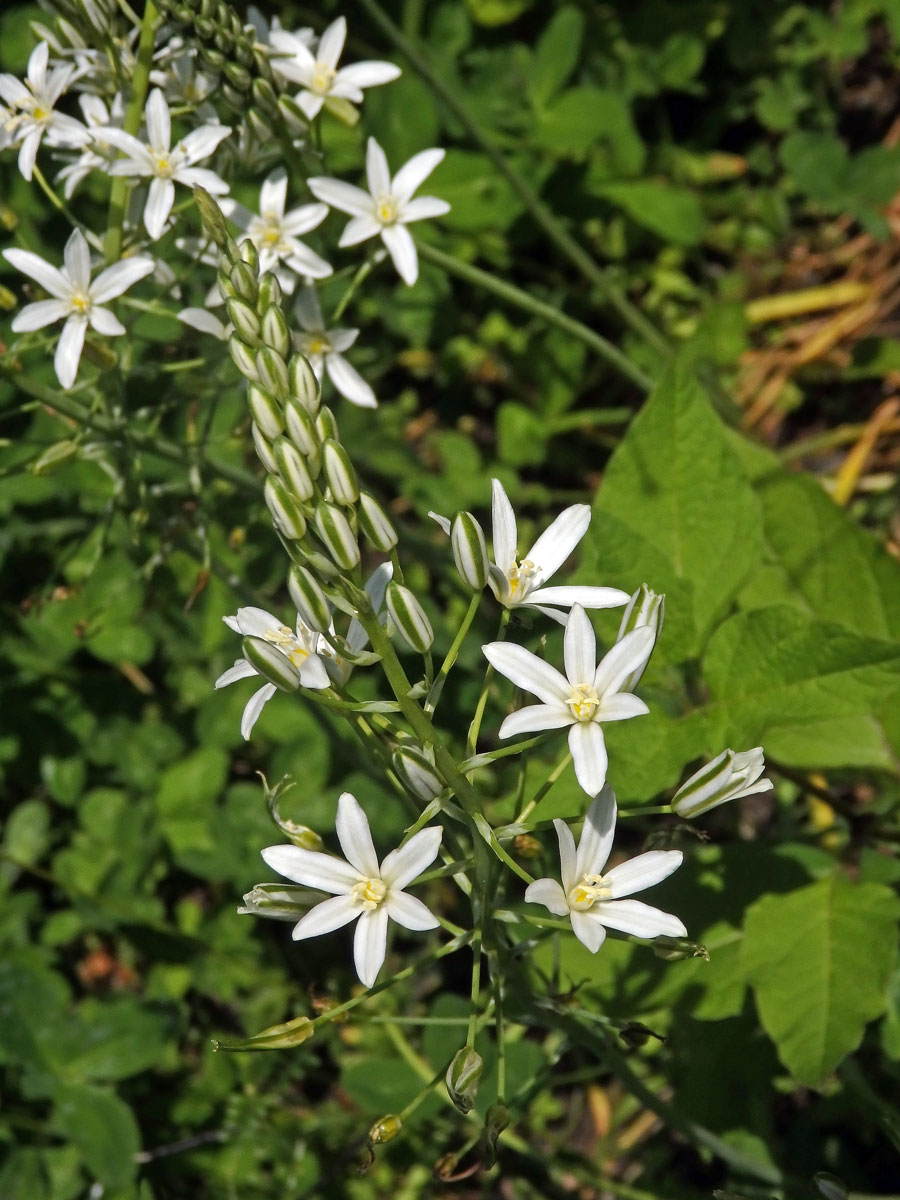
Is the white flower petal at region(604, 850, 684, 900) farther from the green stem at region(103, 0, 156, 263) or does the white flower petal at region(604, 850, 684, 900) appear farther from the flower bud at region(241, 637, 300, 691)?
the green stem at region(103, 0, 156, 263)

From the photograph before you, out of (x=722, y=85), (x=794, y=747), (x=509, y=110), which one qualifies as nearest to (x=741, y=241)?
(x=722, y=85)

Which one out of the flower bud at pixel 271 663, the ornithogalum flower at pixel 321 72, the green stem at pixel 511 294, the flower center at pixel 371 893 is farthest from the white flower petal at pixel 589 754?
the green stem at pixel 511 294

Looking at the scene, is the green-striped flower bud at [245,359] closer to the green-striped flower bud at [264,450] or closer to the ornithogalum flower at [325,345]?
the green-striped flower bud at [264,450]

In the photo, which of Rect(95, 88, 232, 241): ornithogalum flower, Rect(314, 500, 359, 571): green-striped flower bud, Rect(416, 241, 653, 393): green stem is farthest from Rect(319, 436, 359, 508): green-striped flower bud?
Rect(416, 241, 653, 393): green stem

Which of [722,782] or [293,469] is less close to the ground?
[293,469]

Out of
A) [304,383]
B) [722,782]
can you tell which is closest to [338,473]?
Answer: [304,383]

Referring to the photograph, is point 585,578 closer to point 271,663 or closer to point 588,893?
point 588,893
